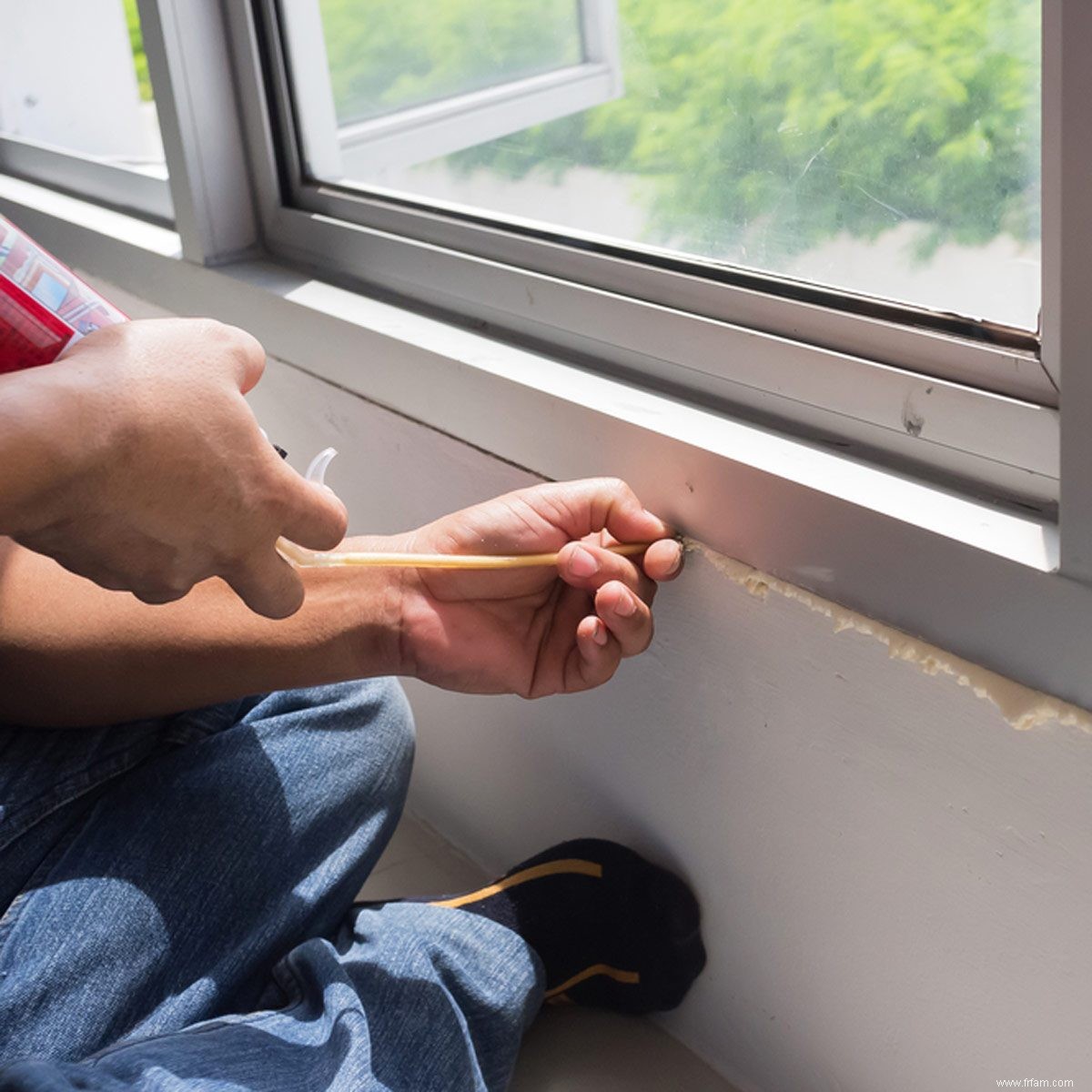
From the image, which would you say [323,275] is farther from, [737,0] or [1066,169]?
[1066,169]

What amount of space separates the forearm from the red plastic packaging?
0.24 meters

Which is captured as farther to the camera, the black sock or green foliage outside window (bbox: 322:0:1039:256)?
the black sock

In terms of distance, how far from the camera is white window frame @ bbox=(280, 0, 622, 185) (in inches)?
31.6

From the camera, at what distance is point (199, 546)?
550 millimetres

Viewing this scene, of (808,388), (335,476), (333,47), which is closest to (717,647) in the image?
(808,388)

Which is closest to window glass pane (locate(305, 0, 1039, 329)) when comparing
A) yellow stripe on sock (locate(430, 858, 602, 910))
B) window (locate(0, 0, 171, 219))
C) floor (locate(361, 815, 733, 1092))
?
yellow stripe on sock (locate(430, 858, 602, 910))

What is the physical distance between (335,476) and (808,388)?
0.46 metres

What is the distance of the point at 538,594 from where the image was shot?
2.53ft

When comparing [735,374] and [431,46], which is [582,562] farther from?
[431,46]

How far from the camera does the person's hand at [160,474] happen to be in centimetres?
51

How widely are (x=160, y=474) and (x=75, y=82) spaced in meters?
1.24

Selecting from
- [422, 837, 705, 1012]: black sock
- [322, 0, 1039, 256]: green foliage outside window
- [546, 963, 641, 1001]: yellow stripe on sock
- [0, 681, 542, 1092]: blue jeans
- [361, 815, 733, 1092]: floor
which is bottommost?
[361, 815, 733, 1092]: floor

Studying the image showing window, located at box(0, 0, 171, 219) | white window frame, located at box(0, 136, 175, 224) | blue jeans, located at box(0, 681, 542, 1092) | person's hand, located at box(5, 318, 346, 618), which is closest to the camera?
person's hand, located at box(5, 318, 346, 618)

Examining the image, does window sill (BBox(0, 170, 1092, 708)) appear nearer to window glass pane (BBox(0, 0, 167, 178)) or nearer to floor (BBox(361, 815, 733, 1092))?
floor (BBox(361, 815, 733, 1092))
